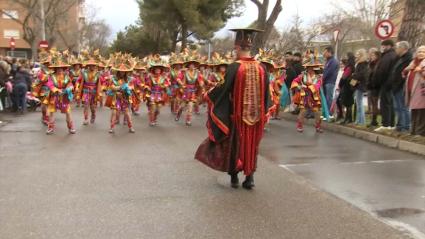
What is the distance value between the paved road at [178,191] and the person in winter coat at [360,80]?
72.9 inches

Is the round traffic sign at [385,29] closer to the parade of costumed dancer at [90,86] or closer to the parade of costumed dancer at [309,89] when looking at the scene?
the parade of costumed dancer at [309,89]

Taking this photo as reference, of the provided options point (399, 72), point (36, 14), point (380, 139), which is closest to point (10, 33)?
point (36, 14)

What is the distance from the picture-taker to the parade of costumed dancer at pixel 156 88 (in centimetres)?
1369

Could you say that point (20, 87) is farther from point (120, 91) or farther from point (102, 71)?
point (120, 91)

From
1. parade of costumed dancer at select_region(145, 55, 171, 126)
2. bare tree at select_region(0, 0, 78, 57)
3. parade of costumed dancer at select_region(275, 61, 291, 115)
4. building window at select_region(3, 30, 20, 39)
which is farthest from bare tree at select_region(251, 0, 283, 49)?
building window at select_region(3, 30, 20, 39)

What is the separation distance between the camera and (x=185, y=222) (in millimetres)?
5270

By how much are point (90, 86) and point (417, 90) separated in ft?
27.0

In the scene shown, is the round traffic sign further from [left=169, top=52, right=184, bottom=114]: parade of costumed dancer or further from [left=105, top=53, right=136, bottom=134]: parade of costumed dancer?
[left=105, top=53, right=136, bottom=134]: parade of costumed dancer

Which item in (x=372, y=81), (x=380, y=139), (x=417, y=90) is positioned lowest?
(x=380, y=139)

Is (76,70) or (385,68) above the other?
(385,68)

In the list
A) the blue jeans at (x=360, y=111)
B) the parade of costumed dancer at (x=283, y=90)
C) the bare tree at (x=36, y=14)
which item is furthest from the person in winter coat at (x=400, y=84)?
the bare tree at (x=36, y=14)

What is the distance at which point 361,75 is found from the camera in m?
11.9

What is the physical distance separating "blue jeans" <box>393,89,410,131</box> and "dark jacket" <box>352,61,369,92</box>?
1.31 meters

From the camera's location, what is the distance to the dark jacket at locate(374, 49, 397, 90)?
10656mm
